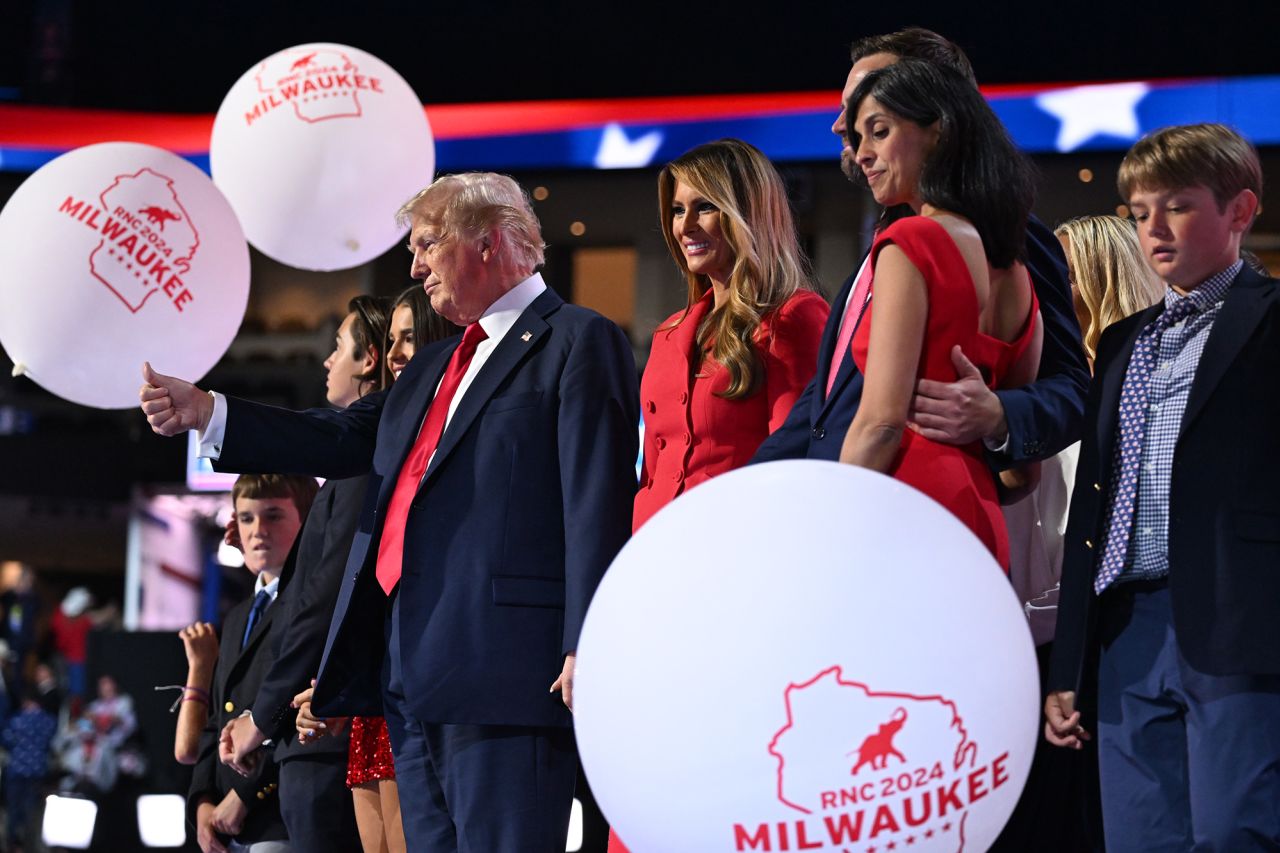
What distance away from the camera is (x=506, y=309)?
285 cm

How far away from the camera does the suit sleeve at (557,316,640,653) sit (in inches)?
100

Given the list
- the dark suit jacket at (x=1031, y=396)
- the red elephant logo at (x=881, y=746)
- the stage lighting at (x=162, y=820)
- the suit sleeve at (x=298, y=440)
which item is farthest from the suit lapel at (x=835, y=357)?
the stage lighting at (x=162, y=820)

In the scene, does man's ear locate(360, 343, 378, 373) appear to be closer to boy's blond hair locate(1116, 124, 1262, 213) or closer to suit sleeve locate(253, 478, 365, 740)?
suit sleeve locate(253, 478, 365, 740)

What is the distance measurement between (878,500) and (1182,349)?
27.7 inches

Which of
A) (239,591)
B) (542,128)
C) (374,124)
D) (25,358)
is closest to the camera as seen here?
(25,358)

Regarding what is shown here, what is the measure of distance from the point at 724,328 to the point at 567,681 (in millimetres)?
659

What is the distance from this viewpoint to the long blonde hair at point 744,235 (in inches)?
104

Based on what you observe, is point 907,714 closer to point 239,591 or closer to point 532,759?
point 532,759

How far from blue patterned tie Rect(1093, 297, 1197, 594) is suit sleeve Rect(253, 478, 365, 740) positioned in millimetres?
1654

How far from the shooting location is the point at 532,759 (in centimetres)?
254

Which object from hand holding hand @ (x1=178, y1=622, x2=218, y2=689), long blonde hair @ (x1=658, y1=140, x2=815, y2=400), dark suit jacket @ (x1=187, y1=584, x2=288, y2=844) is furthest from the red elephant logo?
hand holding hand @ (x1=178, y1=622, x2=218, y2=689)

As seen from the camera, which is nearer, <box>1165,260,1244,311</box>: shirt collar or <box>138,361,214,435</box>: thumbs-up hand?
<box>1165,260,1244,311</box>: shirt collar

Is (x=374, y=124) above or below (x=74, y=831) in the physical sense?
above

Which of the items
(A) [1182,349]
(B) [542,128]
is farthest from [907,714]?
(B) [542,128]
